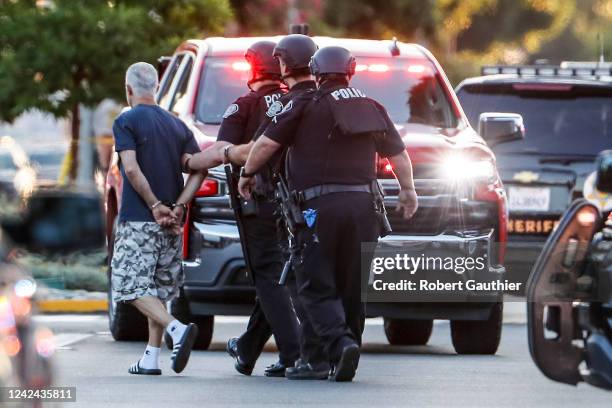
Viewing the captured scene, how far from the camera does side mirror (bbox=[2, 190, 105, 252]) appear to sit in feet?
22.3

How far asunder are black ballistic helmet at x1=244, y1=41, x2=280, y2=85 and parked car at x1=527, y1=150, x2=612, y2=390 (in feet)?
12.4

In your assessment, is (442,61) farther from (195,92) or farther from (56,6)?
(195,92)

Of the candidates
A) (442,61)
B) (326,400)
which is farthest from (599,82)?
(442,61)

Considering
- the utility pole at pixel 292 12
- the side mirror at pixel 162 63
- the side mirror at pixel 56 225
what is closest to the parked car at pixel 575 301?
the side mirror at pixel 56 225

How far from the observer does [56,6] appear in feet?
67.3

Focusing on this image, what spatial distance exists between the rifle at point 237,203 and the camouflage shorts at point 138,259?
48 centimetres

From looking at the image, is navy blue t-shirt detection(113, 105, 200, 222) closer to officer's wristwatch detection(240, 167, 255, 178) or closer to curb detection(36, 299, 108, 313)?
officer's wristwatch detection(240, 167, 255, 178)

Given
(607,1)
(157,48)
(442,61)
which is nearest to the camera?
(157,48)

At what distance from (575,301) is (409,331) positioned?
6490mm

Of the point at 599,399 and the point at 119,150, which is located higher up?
the point at 119,150

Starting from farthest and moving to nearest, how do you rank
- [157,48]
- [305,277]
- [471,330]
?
[157,48]
[471,330]
[305,277]

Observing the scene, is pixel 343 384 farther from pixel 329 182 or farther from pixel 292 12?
pixel 292 12

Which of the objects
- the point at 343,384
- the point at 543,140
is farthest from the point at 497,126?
the point at 543,140

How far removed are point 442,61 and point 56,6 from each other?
24.7 metres
